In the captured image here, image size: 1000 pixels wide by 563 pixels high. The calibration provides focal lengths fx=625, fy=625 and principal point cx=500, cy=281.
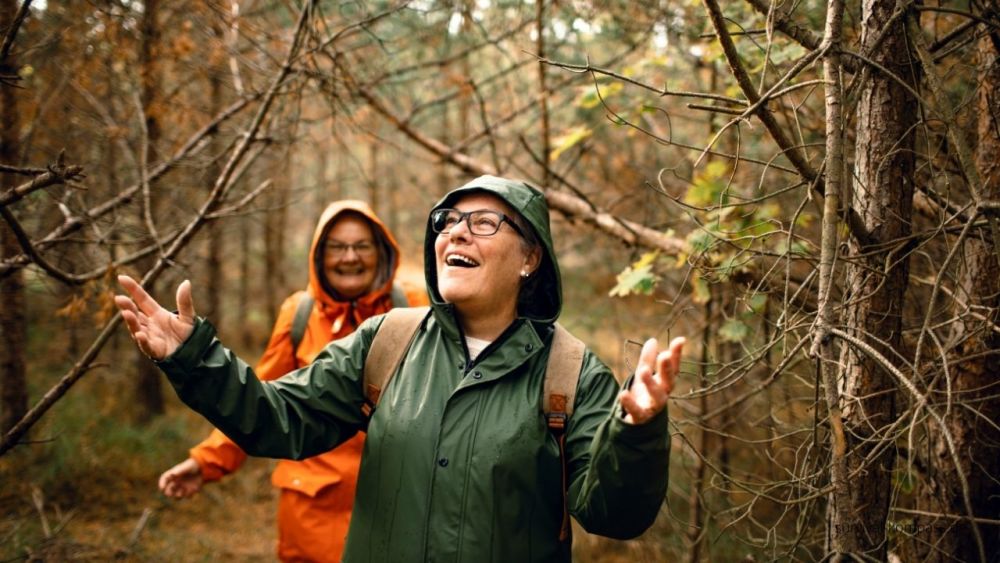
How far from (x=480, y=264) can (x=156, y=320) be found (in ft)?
3.67

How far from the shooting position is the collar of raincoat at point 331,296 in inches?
143

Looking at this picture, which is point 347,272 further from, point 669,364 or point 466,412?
point 669,364

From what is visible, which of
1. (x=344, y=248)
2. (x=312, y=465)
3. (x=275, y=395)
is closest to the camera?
(x=275, y=395)

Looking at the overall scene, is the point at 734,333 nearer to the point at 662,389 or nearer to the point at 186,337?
the point at 662,389

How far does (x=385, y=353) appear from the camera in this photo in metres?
2.45

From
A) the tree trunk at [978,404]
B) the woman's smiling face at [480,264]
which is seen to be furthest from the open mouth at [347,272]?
the tree trunk at [978,404]

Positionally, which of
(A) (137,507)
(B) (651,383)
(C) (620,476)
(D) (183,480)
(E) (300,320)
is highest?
(E) (300,320)

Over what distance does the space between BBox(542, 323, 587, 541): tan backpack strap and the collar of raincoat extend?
168cm

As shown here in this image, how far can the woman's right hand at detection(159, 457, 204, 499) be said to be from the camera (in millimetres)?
2918

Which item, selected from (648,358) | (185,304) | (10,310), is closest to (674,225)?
(648,358)

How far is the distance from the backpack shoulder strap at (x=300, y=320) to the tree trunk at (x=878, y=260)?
271cm

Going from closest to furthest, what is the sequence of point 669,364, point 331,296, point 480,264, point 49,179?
point 669,364, point 49,179, point 480,264, point 331,296

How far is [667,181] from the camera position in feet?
21.6

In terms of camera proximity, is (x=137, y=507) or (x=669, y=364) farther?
(x=137, y=507)
